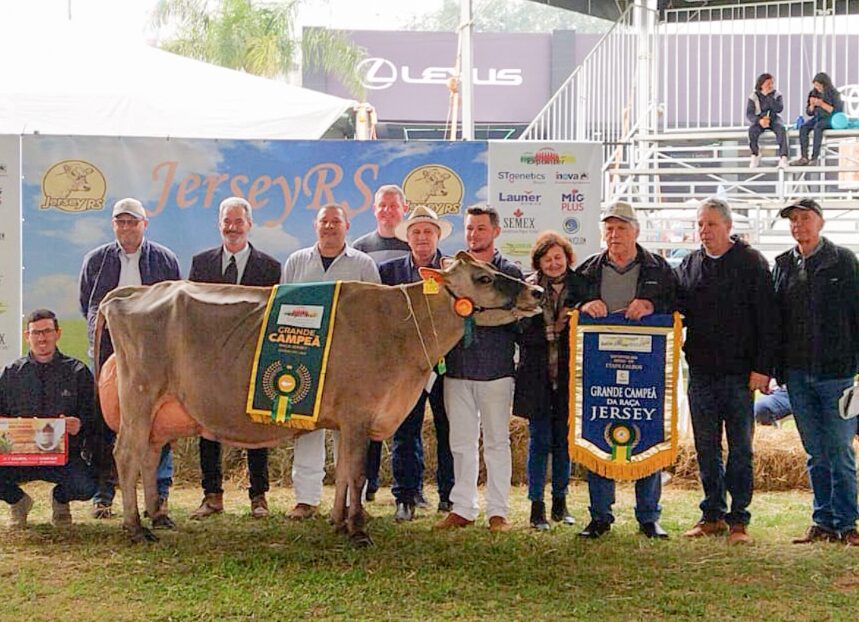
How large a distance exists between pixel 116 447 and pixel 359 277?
77.1 inches

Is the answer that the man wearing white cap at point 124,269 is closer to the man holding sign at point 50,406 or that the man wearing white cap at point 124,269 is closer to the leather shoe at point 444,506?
the man holding sign at point 50,406

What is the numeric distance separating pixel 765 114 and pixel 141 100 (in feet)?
28.4

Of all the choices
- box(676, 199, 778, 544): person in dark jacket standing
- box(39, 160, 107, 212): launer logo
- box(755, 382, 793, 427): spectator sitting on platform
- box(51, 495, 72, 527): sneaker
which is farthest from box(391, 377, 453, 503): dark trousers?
box(755, 382, 793, 427): spectator sitting on platform

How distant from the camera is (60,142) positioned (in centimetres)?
957

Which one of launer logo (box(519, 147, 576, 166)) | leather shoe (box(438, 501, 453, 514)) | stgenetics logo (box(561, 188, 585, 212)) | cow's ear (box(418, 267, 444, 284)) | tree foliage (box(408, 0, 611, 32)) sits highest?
tree foliage (box(408, 0, 611, 32))

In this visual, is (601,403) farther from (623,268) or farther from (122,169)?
(122,169)

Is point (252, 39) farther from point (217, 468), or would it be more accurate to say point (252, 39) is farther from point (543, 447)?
point (543, 447)

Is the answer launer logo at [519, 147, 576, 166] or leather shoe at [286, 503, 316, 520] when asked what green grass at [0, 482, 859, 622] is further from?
launer logo at [519, 147, 576, 166]

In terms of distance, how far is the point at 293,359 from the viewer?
6809 millimetres

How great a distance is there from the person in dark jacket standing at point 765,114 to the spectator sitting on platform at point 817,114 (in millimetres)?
249

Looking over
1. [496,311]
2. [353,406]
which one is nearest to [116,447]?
[353,406]

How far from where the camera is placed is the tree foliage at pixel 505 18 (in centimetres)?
5212

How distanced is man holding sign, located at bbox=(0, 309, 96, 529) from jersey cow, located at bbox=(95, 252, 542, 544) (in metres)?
0.47

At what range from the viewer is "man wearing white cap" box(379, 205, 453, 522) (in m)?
7.67
